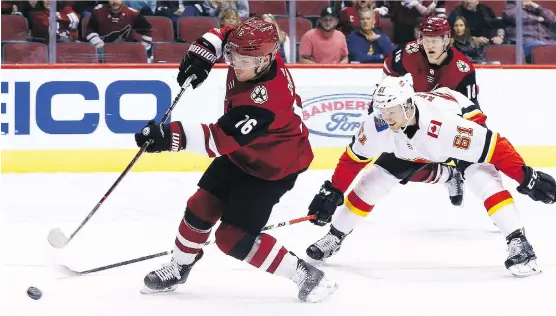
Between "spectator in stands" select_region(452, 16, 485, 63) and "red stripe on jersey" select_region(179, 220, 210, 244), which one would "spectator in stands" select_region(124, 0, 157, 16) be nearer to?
"spectator in stands" select_region(452, 16, 485, 63)

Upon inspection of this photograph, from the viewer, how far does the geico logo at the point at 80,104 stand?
6434 millimetres

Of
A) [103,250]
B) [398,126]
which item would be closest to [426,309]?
[398,126]

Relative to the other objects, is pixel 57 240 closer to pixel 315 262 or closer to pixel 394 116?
pixel 315 262

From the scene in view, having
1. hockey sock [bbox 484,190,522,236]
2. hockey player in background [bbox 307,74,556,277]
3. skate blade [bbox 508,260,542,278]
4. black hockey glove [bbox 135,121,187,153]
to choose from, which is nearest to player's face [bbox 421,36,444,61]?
hockey player in background [bbox 307,74,556,277]

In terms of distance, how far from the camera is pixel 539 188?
3744mm

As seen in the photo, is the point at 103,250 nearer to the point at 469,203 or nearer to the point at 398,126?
the point at 398,126

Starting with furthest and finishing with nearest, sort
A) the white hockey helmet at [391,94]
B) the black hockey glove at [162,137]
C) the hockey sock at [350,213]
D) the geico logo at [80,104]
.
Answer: the geico logo at [80,104], the hockey sock at [350,213], the white hockey helmet at [391,94], the black hockey glove at [162,137]

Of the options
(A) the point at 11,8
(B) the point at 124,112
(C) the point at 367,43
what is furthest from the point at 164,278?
(C) the point at 367,43

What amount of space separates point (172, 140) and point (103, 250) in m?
1.28

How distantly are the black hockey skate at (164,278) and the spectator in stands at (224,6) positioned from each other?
3.67 m

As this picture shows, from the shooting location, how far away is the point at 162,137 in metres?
3.14

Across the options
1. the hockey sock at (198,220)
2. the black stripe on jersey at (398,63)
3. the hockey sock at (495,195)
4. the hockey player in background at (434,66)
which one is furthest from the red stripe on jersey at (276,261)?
the black stripe on jersey at (398,63)

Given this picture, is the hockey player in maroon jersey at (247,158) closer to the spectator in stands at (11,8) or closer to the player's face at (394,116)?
the player's face at (394,116)

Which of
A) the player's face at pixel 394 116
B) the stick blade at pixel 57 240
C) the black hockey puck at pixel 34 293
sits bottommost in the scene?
the black hockey puck at pixel 34 293
